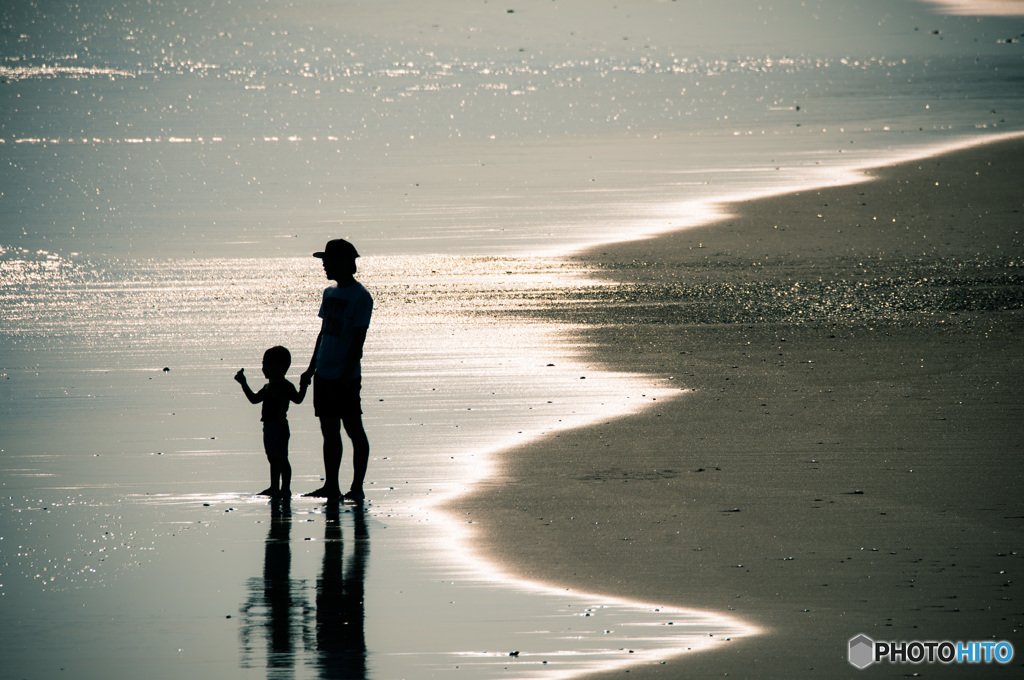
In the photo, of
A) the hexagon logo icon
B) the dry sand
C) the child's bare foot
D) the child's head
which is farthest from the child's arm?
the hexagon logo icon

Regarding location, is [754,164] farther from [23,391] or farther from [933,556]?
[933,556]

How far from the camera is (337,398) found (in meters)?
8.73

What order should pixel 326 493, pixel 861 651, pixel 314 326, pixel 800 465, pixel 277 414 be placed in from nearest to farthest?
pixel 861 651 < pixel 326 493 < pixel 277 414 < pixel 800 465 < pixel 314 326

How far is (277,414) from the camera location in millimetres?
8805

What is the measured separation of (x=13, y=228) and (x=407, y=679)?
16.9 metres

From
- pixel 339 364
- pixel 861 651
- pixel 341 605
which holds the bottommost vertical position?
pixel 861 651

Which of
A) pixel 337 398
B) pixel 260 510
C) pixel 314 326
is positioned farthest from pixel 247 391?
pixel 314 326

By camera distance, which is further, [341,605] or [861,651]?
[341,605]

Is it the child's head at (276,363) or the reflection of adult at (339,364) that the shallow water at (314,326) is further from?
the child's head at (276,363)

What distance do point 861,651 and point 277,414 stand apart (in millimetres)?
3978

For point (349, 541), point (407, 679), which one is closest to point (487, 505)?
point (349, 541)

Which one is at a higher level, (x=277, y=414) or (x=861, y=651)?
(x=277, y=414)

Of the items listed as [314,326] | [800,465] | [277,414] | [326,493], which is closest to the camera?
[326,493]

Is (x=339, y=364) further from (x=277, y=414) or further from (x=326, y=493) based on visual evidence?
(x=326, y=493)
